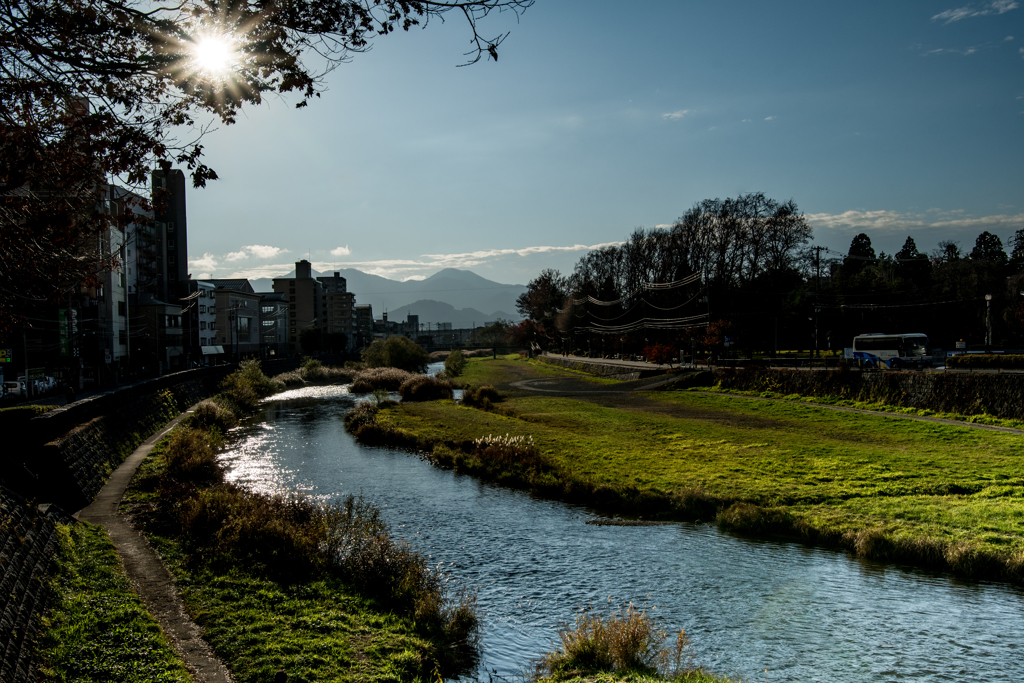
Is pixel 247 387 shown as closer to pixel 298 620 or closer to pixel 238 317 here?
pixel 298 620

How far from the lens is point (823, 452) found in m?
24.8

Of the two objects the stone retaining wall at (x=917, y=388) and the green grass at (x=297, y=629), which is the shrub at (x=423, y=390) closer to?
the stone retaining wall at (x=917, y=388)

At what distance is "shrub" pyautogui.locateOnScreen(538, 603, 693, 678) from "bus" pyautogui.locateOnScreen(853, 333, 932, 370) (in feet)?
157

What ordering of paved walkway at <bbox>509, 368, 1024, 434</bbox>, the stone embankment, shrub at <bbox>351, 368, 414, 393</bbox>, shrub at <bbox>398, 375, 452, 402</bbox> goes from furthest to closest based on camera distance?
shrub at <bbox>351, 368, 414, 393</bbox>, shrub at <bbox>398, 375, 452, 402</bbox>, paved walkway at <bbox>509, 368, 1024, 434</bbox>, the stone embankment

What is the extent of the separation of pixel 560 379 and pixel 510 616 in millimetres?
62954

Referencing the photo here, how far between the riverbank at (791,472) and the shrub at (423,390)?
49.9ft

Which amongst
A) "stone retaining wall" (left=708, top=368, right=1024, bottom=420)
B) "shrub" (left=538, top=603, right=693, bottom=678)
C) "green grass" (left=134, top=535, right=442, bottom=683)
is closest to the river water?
"shrub" (left=538, top=603, right=693, bottom=678)

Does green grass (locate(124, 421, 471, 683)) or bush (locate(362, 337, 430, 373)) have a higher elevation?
bush (locate(362, 337, 430, 373))

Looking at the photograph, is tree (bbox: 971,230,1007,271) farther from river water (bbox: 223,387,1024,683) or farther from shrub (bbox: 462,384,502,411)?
river water (bbox: 223,387,1024,683)

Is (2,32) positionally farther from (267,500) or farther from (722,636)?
(722,636)

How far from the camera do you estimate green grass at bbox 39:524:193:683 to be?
8.05 metres

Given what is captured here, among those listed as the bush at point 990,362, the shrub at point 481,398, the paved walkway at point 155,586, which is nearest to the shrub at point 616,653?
the paved walkway at point 155,586

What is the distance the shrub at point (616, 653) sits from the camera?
961cm

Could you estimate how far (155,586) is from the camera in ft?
37.9
